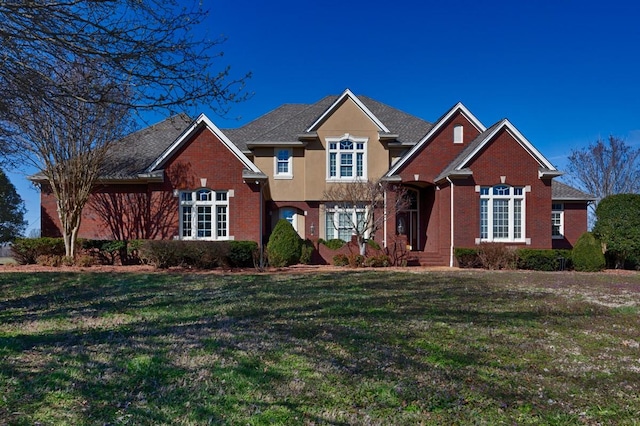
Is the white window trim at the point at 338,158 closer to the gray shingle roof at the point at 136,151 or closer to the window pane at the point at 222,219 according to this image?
the window pane at the point at 222,219

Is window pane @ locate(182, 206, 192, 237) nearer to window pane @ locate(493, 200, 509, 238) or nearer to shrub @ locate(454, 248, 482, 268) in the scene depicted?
shrub @ locate(454, 248, 482, 268)

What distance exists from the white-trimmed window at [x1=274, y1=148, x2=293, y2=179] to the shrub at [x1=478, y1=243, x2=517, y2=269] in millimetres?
10630

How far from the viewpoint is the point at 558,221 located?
24.1m

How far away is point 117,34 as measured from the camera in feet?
20.0

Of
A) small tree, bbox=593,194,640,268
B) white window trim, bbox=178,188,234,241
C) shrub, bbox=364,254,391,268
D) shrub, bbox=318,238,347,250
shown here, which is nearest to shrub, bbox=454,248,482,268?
shrub, bbox=364,254,391,268

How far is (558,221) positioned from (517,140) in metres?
7.70

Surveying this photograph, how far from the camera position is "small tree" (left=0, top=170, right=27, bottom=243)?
2461 centimetres

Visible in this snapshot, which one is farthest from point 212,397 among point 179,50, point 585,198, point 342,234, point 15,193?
point 15,193

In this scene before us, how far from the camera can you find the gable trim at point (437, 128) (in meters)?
21.0

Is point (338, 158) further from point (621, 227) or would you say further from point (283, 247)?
point (621, 227)

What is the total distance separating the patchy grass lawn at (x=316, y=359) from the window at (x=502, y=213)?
30.0 ft

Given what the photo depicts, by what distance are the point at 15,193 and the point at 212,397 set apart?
96.3 ft

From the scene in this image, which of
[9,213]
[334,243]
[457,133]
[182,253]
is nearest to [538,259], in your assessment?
[457,133]

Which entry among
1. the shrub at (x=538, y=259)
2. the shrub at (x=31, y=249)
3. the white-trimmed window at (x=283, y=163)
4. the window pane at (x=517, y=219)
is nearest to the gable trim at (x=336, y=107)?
the white-trimmed window at (x=283, y=163)
